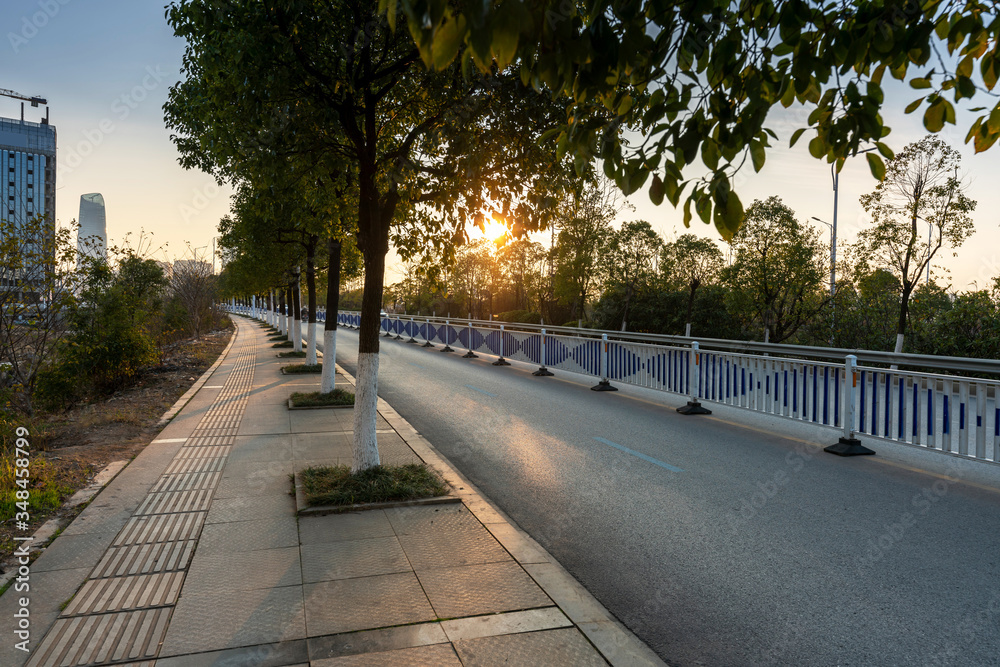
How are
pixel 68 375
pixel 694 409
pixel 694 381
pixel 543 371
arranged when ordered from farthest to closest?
pixel 543 371, pixel 68 375, pixel 694 381, pixel 694 409

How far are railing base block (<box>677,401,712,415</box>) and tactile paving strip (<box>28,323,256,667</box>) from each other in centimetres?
775

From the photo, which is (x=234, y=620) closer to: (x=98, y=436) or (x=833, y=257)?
Answer: (x=98, y=436)

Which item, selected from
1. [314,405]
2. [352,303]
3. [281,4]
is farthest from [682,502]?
[352,303]

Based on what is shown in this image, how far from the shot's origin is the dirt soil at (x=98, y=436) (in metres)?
6.42

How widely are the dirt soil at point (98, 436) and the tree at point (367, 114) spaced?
2994 mm

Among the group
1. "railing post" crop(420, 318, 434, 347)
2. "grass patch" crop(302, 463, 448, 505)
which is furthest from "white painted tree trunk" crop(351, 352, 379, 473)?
"railing post" crop(420, 318, 434, 347)

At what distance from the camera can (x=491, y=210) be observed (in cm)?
707

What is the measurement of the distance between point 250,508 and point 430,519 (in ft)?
5.62

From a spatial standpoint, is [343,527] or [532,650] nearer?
[532,650]

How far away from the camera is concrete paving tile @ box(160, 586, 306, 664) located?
334cm

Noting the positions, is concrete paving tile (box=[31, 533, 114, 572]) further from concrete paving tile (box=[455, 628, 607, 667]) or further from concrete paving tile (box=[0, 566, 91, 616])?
concrete paving tile (box=[455, 628, 607, 667])

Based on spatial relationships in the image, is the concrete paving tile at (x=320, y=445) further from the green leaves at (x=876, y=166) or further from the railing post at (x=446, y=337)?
the railing post at (x=446, y=337)

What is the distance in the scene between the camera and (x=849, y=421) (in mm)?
8273

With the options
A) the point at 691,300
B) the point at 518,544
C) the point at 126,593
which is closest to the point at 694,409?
the point at 518,544
